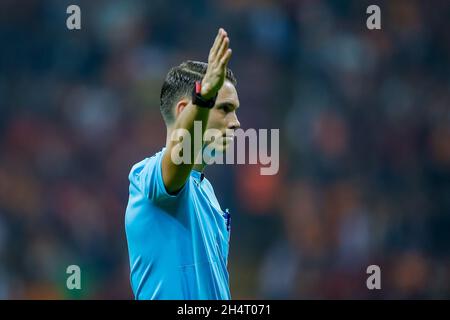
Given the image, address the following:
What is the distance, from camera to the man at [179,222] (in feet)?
11.7

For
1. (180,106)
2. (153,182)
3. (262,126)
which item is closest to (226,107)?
(180,106)

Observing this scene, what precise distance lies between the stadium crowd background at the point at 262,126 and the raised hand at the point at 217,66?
5314mm

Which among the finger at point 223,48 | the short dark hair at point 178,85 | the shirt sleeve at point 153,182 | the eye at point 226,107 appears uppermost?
the finger at point 223,48

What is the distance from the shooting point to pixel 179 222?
3.77 m

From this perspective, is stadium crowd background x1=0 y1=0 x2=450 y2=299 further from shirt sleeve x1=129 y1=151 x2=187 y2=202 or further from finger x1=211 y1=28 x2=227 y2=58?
finger x1=211 y1=28 x2=227 y2=58

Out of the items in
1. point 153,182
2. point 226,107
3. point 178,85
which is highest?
point 178,85

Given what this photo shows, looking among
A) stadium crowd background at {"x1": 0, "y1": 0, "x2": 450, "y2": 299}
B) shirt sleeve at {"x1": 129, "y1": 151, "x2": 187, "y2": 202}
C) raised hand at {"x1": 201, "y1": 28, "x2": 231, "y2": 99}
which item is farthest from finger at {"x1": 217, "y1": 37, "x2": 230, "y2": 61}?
stadium crowd background at {"x1": 0, "y1": 0, "x2": 450, "y2": 299}

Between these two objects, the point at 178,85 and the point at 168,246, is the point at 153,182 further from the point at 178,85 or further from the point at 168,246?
the point at 178,85

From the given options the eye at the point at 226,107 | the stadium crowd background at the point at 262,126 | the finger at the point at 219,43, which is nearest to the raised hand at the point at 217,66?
the finger at the point at 219,43

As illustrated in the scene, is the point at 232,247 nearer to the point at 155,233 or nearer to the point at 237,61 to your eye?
the point at 237,61

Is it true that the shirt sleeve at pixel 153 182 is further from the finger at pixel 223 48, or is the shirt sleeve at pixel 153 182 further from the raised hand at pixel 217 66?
the finger at pixel 223 48

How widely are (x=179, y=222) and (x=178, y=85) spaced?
2.37 ft

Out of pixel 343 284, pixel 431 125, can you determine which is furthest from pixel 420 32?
pixel 343 284

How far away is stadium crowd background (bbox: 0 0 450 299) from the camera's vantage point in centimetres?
880
